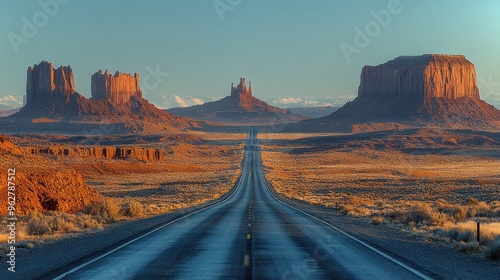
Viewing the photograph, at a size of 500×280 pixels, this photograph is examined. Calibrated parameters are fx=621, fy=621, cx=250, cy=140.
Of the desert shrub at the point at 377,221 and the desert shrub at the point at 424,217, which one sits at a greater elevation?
the desert shrub at the point at 424,217

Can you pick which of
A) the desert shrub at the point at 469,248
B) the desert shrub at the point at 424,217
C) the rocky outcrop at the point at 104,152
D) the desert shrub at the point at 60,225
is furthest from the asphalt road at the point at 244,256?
the rocky outcrop at the point at 104,152

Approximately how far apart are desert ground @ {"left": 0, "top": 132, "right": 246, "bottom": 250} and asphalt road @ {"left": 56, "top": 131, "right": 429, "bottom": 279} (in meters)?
4.31

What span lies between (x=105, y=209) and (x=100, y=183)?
1550 inches

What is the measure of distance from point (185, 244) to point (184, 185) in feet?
161

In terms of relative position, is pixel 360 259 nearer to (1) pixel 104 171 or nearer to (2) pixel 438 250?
(2) pixel 438 250

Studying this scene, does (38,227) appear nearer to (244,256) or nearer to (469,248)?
(244,256)

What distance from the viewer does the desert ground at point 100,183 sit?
2512cm

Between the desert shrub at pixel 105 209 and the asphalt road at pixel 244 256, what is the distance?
5443mm

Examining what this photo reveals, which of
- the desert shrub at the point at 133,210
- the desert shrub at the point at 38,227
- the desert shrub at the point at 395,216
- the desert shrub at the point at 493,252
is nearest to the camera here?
the desert shrub at the point at 493,252

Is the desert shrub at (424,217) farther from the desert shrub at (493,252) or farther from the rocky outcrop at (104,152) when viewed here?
the rocky outcrop at (104,152)

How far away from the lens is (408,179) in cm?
7131

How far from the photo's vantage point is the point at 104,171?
81.6 meters

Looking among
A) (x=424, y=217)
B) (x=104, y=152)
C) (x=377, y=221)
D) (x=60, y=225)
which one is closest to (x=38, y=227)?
(x=60, y=225)

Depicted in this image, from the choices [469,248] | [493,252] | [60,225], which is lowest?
[60,225]
